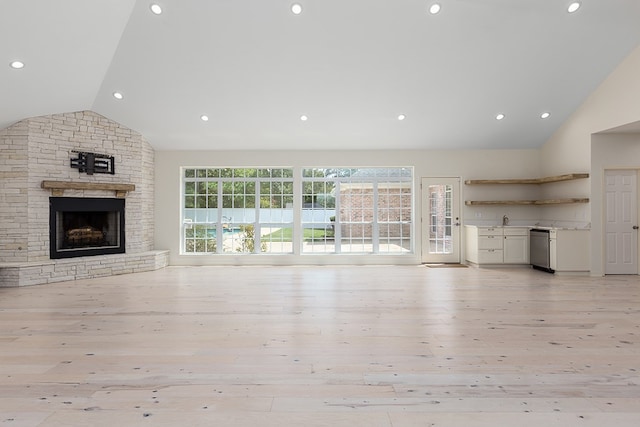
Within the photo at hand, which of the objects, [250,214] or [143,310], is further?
[250,214]

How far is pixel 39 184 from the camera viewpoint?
698cm

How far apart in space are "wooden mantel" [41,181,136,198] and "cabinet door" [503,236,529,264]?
24.3 ft

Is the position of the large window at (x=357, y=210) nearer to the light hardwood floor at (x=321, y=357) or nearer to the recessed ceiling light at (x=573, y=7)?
the light hardwood floor at (x=321, y=357)

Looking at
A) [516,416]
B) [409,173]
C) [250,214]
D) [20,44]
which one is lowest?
[516,416]

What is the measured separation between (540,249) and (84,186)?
839cm

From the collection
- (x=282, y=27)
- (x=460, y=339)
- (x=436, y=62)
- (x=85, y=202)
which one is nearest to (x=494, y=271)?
(x=436, y=62)

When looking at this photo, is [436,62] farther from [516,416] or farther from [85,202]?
[85,202]

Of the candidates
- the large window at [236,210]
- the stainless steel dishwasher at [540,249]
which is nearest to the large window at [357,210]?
the large window at [236,210]

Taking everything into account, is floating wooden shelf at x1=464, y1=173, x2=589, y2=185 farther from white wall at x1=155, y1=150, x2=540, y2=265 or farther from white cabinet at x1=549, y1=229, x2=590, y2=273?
white cabinet at x1=549, y1=229, x2=590, y2=273

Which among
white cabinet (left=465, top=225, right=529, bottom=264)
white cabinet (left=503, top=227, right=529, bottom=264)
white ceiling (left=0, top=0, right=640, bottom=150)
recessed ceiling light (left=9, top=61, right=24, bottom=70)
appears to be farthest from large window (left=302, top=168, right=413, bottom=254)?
recessed ceiling light (left=9, top=61, right=24, bottom=70)

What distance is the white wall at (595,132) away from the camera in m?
6.35

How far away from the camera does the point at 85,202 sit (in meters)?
7.51

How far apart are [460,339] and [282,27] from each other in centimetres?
446

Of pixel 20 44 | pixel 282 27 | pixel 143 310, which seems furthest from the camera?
pixel 282 27
